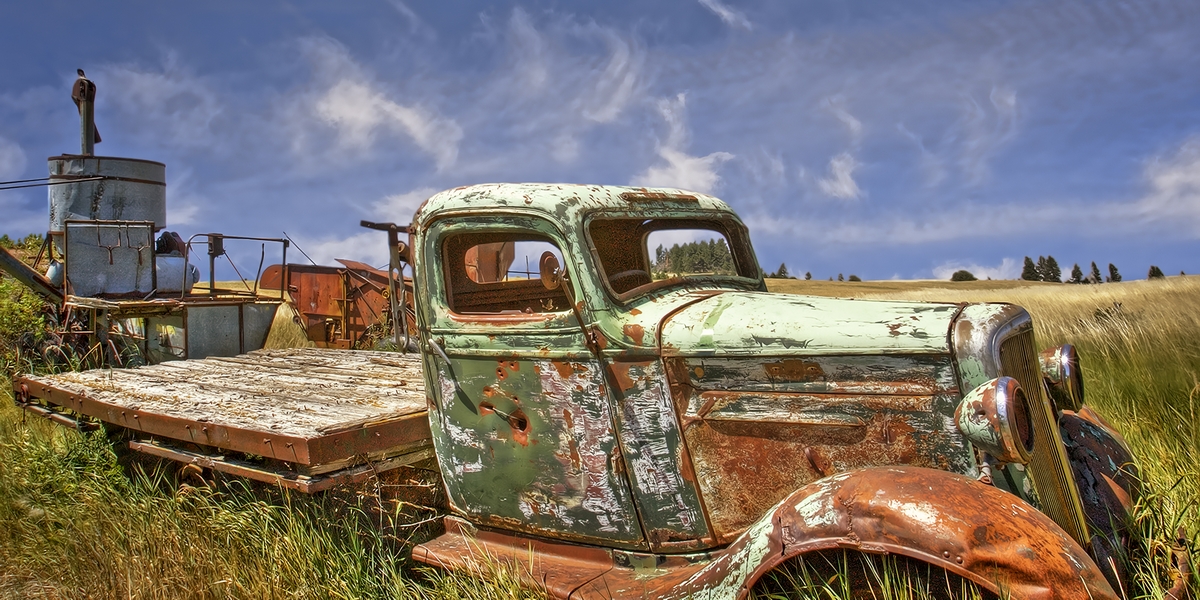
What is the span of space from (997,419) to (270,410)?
3.36 meters

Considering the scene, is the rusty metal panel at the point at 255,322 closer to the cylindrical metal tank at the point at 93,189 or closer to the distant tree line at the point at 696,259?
the distant tree line at the point at 696,259

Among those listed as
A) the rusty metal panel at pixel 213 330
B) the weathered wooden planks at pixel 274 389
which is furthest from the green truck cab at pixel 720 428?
the rusty metal panel at pixel 213 330

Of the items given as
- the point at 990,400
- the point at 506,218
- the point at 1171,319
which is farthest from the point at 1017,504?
the point at 1171,319

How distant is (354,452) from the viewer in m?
3.37

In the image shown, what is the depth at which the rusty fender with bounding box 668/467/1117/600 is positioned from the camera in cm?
201

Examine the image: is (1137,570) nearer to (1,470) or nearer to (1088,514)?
(1088,514)

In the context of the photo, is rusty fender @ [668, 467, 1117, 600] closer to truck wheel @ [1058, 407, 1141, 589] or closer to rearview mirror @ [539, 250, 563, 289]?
truck wheel @ [1058, 407, 1141, 589]

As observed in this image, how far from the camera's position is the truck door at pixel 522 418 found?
9.50 feet

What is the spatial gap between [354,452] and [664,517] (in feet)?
4.65

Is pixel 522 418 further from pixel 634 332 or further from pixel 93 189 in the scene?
pixel 93 189

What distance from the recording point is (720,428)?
8.87ft

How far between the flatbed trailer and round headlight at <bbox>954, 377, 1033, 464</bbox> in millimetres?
2378

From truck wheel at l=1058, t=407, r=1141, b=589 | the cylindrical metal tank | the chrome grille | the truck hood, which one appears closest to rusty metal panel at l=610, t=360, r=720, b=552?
the truck hood

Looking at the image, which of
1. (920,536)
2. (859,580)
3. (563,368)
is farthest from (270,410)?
(920,536)
